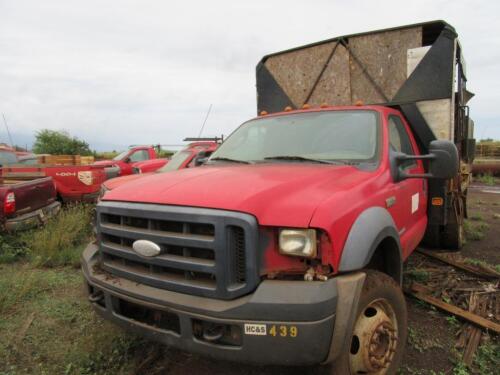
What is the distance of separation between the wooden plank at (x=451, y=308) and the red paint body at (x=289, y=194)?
0.98 m

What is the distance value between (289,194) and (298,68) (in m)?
3.96

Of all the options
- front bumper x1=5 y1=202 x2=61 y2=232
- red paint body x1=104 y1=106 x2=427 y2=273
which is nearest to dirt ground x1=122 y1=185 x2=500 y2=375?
red paint body x1=104 y1=106 x2=427 y2=273

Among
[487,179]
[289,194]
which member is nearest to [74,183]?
[289,194]

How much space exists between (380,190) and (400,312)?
0.88 metres

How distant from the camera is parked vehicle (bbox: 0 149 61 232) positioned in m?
5.65

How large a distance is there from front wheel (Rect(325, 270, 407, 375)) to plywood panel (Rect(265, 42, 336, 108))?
3.77 meters

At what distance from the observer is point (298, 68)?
579 cm

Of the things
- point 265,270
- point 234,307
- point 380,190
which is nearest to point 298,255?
point 265,270

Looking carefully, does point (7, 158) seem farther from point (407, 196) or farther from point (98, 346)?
point (407, 196)

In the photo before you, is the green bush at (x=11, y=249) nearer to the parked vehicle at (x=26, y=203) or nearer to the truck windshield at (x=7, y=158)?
the parked vehicle at (x=26, y=203)

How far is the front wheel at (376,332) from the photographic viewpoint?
232cm

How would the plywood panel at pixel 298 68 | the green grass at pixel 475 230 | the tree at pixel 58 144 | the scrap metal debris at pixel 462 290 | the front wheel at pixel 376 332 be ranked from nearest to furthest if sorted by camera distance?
the front wheel at pixel 376 332
the scrap metal debris at pixel 462 290
the plywood panel at pixel 298 68
the green grass at pixel 475 230
the tree at pixel 58 144

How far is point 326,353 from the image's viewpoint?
2.05 m

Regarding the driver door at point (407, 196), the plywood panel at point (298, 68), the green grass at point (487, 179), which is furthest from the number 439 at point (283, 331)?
the green grass at point (487, 179)
